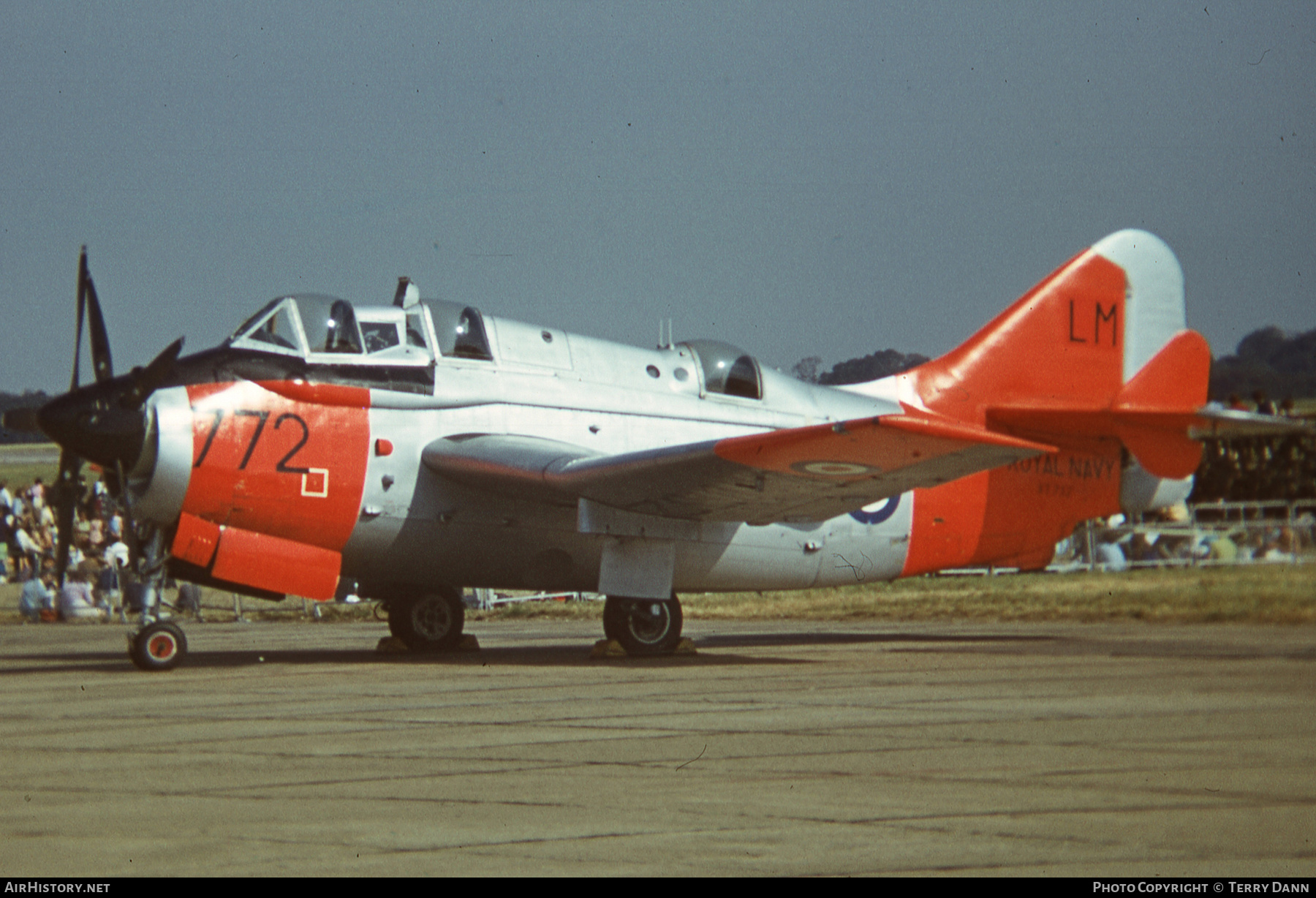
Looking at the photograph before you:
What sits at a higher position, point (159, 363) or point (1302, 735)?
point (159, 363)

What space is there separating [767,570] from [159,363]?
20.9 feet

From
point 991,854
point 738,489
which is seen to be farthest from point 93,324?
point 991,854

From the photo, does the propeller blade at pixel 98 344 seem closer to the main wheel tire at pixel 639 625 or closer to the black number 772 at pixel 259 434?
the black number 772 at pixel 259 434

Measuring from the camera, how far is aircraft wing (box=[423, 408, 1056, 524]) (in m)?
10.7

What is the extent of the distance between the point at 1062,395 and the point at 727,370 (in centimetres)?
440

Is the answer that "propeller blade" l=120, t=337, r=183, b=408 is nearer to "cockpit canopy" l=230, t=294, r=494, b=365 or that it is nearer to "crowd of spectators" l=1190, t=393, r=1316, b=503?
"cockpit canopy" l=230, t=294, r=494, b=365

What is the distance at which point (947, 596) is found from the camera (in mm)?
19750

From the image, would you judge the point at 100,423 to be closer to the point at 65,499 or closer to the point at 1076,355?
the point at 65,499

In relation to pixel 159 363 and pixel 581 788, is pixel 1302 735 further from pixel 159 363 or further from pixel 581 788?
pixel 159 363

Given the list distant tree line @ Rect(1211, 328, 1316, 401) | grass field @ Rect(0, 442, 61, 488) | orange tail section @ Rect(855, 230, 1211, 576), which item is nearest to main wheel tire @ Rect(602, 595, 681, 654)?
orange tail section @ Rect(855, 230, 1211, 576)

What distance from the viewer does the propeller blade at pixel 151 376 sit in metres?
11.8

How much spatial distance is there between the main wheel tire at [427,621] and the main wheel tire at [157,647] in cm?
296

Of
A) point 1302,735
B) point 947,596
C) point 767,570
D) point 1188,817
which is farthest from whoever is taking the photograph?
point 947,596

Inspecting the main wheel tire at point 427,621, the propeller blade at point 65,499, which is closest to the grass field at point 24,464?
the main wheel tire at point 427,621
